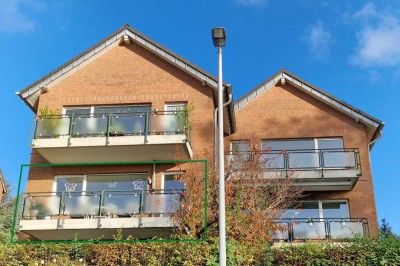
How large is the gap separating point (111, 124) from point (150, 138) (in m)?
1.73

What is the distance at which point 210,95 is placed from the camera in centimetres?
2142

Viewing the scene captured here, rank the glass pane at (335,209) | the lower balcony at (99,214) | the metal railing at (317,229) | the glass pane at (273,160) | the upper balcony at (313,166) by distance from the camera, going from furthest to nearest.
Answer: the glass pane at (335,209) < the glass pane at (273,160) < the upper balcony at (313,166) < the metal railing at (317,229) < the lower balcony at (99,214)

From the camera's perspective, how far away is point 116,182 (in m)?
20.4

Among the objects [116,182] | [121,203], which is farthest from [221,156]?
[116,182]

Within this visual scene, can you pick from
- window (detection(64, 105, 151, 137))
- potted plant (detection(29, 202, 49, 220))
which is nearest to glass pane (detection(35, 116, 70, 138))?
window (detection(64, 105, 151, 137))

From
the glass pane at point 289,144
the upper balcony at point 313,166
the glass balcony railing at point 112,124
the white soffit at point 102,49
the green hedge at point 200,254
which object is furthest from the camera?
the glass pane at point 289,144

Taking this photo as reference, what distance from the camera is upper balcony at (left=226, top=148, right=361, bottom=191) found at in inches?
838

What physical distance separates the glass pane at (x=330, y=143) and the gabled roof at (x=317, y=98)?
128 cm

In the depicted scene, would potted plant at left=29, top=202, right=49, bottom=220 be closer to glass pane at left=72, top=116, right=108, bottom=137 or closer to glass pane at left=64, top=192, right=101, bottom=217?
glass pane at left=64, top=192, right=101, bottom=217

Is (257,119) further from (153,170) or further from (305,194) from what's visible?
(153,170)

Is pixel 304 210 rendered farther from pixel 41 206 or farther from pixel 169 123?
pixel 41 206

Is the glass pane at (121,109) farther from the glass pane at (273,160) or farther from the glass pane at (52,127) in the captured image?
the glass pane at (273,160)

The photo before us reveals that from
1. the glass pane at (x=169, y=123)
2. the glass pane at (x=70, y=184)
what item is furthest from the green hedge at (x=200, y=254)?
the glass pane at (x=169, y=123)

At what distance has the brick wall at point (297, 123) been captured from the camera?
74.6 ft
